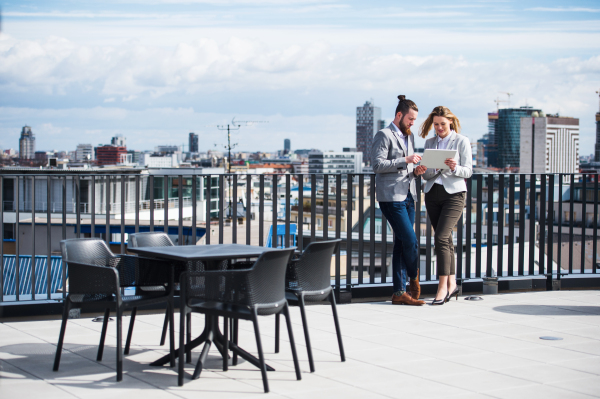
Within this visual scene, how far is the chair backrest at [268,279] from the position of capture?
10.0 feet

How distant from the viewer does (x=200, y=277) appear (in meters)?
3.21

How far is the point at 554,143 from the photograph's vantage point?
93.9 m

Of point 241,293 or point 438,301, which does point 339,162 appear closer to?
point 438,301

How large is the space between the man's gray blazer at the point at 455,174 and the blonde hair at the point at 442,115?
0.13 meters

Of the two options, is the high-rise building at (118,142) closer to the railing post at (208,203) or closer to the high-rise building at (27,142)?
the high-rise building at (27,142)

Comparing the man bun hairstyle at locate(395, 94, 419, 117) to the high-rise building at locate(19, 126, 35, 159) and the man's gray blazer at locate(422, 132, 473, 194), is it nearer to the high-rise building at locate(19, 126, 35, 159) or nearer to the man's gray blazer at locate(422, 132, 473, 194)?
the man's gray blazer at locate(422, 132, 473, 194)

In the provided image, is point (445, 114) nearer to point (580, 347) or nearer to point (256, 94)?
point (580, 347)

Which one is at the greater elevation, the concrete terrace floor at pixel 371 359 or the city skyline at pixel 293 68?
the city skyline at pixel 293 68

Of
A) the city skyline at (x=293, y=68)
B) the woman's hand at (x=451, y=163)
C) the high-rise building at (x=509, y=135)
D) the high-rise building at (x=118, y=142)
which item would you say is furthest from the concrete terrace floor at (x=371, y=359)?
the high-rise building at (x=118, y=142)

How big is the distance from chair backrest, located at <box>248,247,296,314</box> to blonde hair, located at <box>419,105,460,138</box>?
107 inches

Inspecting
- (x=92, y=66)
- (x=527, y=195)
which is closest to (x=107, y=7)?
(x=92, y=66)

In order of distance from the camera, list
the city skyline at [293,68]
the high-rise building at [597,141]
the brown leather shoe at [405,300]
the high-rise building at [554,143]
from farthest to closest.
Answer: the city skyline at [293,68] < the high-rise building at [597,141] < the high-rise building at [554,143] < the brown leather shoe at [405,300]

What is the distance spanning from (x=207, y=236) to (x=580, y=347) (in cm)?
278

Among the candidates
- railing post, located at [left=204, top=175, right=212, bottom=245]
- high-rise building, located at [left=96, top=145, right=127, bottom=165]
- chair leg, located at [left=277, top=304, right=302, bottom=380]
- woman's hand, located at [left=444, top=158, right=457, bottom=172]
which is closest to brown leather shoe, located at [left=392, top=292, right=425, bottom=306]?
woman's hand, located at [left=444, top=158, right=457, bottom=172]
